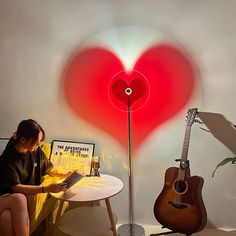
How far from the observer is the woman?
1.97 metres

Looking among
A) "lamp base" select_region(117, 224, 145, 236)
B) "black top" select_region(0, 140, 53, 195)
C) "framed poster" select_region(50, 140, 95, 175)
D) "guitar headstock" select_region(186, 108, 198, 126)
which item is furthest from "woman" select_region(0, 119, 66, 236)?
"guitar headstock" select_region(186, 108, 198, 126)

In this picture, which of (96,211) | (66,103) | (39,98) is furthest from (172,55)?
(96,211)

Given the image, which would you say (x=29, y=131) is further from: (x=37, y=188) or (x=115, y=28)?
(x=115, y=28)

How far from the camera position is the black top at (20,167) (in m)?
2.03

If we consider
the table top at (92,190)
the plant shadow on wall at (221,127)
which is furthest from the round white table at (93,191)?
the plant shadow on wall at (221,127)

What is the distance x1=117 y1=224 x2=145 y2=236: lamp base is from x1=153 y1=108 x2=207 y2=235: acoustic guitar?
25 centimetres

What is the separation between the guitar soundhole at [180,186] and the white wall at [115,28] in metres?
0.31

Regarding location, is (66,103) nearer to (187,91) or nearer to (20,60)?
(20,60)

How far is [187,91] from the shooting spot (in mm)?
2467

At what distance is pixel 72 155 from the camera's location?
2.60m

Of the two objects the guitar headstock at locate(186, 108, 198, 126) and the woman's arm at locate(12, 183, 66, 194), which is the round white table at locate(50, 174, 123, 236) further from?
the guitar headstock at locate(186, 108, 198, 126)

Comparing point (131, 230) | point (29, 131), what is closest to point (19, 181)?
point (29, 131)

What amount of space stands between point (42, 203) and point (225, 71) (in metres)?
1.58

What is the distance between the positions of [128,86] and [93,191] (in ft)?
2.50
